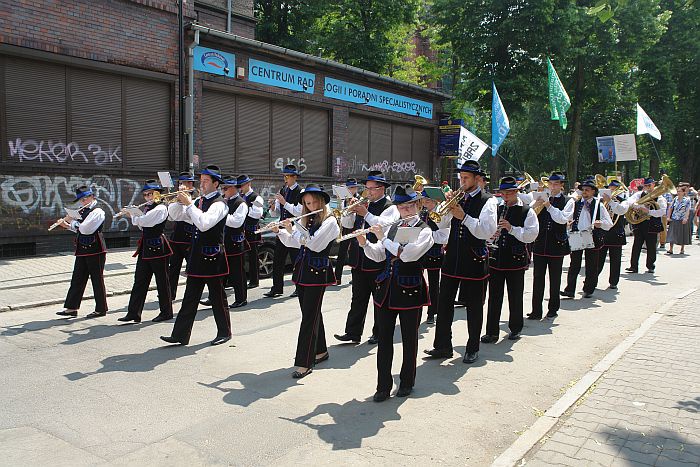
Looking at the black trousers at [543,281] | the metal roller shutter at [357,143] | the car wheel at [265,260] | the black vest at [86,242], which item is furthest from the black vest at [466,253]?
the metal roller shutter at [357,143]

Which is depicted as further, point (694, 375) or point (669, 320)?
point (669, 320)

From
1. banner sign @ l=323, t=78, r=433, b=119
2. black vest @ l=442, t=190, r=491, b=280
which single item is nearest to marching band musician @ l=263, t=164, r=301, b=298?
black vest @ l=442, t=190, r=491, b=280

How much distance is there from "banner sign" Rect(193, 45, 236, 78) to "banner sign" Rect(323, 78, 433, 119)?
422 centimetres

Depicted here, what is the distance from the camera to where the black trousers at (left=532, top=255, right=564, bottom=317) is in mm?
9070

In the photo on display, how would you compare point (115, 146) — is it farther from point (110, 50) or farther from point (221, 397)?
point (221, 397)

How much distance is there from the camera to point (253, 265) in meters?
11.0

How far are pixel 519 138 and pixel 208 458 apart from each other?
41.2 metres

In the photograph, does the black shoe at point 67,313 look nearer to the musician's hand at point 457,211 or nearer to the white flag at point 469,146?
the musician's hand at point 457,211

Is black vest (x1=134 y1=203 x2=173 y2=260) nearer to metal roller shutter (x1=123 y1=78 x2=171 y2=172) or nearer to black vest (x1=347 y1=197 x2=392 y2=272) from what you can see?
black vest (x1=347 y1=197 x2=392 y2=272)

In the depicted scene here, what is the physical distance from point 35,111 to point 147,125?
2900 millimetres

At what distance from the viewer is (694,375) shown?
245 inches

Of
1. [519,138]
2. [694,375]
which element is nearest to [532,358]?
[694,375]

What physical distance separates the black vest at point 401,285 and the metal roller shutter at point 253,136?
13.3m

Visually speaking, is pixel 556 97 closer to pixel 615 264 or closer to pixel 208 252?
pixel 615 264
